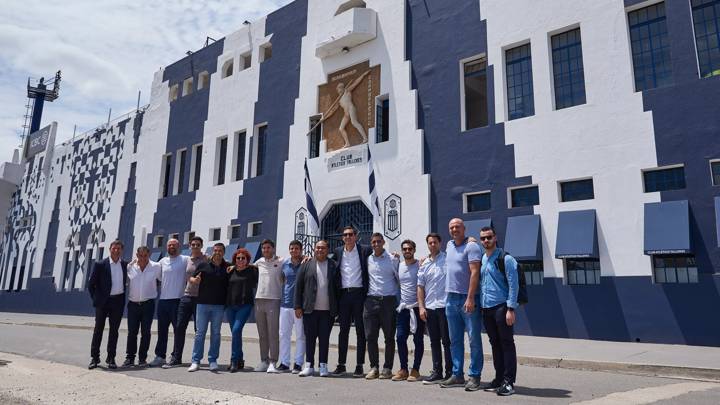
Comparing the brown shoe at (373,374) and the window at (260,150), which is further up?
the window at (260,150)

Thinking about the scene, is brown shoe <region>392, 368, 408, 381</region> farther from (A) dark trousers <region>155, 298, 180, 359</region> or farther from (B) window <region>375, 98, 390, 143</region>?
(B) window <region>375, 98, 390, 143</region>

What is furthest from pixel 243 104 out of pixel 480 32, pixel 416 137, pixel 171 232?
pixel 480 32

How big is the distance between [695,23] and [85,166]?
1220 inches

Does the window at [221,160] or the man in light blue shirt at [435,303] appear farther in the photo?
the window at [221,160]

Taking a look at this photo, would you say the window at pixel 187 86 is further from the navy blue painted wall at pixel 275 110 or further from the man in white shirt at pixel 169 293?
the man in white shirt at pixel 169 293

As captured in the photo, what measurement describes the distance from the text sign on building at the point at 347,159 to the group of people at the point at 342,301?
30.5ft

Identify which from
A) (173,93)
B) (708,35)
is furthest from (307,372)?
(173,93)

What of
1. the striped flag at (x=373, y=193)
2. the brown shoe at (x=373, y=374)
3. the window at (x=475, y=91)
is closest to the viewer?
the brown shoe at (x=373, y=374)

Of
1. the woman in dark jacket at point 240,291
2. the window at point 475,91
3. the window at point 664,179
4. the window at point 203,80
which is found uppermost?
the window at point 203,80

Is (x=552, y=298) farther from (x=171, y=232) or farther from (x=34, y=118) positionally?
(x=34, y=118)

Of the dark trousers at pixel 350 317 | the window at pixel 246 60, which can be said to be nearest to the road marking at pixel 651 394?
the dark trousers at pixel 350 317

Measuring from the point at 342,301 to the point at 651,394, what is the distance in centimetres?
395

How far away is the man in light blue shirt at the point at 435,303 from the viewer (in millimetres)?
6887

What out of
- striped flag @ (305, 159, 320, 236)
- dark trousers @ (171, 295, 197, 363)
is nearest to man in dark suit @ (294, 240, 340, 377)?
dark trousers @ (171, 295, 197, 363)
